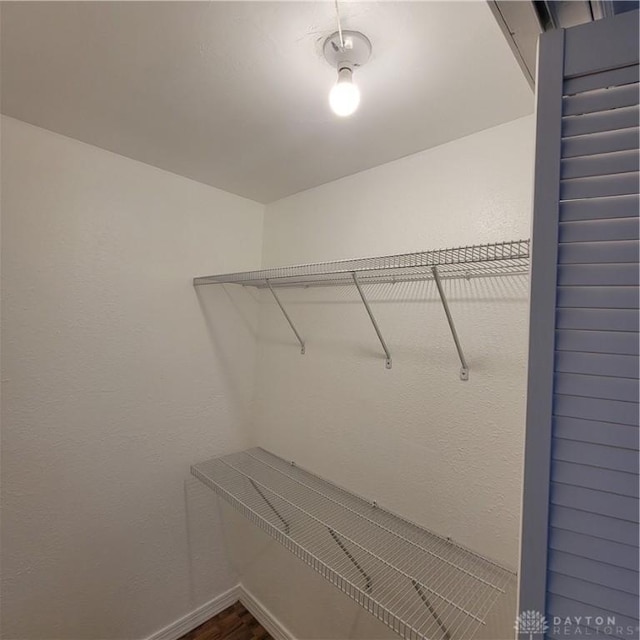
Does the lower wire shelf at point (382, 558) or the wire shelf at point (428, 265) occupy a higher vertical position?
the wire shelf at point (428, 265)

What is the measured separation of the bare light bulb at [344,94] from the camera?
2.99 ft

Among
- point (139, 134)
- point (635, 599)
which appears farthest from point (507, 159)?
point (139, 134)

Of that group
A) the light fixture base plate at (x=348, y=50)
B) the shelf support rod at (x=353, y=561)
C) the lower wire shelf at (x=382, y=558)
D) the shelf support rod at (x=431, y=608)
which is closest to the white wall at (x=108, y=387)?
the lower wire shelf at (x=382, y=558)

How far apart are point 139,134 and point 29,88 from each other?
0.36m

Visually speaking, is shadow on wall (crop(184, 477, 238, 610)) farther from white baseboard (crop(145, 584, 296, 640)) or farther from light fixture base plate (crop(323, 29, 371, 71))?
light fixture base plate (crop(323, 29, 371, 71))

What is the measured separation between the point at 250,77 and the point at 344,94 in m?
0.37

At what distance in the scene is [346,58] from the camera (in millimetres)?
948

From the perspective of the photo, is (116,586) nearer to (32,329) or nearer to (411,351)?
(32,329)

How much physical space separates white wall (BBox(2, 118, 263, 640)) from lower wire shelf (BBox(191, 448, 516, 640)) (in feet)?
1.43

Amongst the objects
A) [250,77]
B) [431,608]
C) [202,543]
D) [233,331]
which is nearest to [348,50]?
[250,77]

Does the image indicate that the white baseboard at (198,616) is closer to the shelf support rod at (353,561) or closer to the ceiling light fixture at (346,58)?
the shelf support rod at (353,561)

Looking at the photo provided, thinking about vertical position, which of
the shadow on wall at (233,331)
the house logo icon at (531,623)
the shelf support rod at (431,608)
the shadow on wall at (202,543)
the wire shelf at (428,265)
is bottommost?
the shadow on wall at (202,543)

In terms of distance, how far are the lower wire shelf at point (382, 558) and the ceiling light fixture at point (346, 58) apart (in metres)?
1.40

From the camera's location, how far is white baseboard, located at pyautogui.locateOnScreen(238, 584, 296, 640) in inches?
71.4
